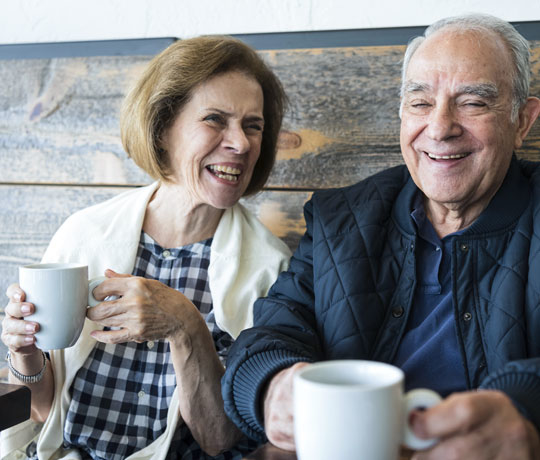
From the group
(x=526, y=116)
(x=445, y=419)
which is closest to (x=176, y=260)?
(x=526, y=116)

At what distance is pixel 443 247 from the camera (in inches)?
48.3

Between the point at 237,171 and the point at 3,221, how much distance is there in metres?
0.85

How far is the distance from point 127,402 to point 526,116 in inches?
41.9

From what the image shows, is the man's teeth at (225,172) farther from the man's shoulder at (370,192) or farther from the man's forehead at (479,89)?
the man's forehead at (479,89)

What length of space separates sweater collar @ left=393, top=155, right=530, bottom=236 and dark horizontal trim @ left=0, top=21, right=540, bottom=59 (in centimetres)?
46

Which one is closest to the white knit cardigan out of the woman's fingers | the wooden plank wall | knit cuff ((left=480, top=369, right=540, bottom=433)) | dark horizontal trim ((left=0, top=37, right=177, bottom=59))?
the wooden plank wall

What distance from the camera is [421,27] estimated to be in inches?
60.7

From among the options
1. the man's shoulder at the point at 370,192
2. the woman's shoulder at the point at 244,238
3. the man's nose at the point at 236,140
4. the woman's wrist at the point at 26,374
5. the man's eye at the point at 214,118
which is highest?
the man's eye at the point at 214,118

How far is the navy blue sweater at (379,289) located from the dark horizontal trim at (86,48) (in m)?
0.74

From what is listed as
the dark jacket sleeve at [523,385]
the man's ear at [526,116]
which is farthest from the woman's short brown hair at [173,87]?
the dark jacket sleeve at [523,385]

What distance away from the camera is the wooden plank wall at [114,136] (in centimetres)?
160

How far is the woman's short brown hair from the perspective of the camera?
1429 millimetres

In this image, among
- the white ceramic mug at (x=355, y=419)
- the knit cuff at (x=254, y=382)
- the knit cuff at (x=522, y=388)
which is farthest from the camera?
the knit cuff at (x=254, y=382)

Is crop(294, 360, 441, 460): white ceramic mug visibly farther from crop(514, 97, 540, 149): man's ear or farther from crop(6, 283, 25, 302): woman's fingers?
crop(514, 97, 540, 149): man's ear
